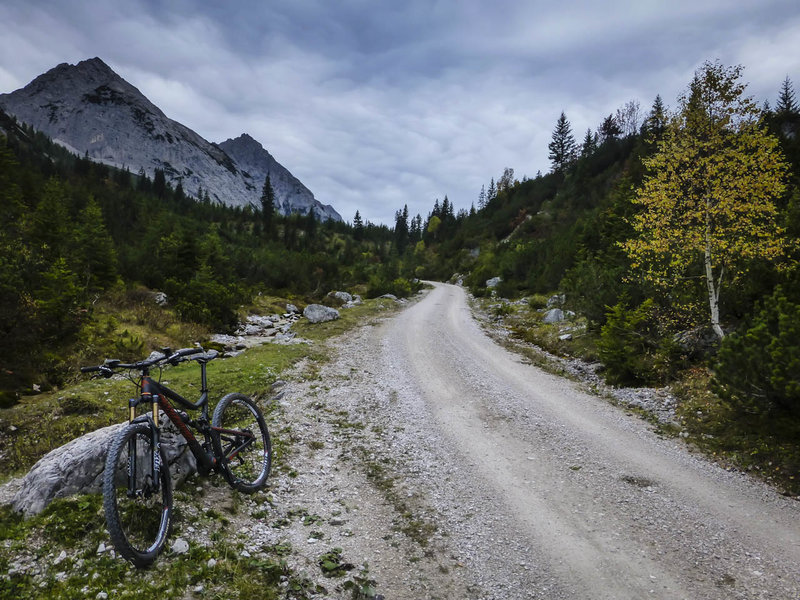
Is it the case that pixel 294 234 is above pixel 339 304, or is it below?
above

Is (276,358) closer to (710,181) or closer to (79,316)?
(79,316)

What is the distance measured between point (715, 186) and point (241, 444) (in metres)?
14.5

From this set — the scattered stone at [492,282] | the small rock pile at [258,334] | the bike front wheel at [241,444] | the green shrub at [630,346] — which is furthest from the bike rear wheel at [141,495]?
the scattered stone at [492,282]

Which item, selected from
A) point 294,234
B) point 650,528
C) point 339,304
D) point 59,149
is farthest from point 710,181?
point 59,149

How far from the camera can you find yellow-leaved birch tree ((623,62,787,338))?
11172 millimetres

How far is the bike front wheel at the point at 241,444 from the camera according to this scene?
5.61 meters

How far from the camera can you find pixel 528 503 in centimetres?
609

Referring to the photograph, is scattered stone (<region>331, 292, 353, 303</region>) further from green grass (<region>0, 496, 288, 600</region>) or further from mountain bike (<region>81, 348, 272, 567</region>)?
green grass (<region>0, 496, 288, 600</region>)

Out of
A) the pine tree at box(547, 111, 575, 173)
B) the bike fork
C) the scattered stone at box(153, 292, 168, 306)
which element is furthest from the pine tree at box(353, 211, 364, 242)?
the bike fork

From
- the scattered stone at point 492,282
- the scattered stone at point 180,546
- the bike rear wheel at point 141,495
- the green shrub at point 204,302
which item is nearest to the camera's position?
the bike rear wheel at point 141,495

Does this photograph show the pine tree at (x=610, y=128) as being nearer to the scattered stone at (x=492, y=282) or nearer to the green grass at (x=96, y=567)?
the scattered stone at (x=492, y=282)

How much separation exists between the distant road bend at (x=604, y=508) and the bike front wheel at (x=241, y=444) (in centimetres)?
339

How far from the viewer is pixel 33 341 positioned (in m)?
12.9

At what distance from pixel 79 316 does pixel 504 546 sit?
1702 cm
